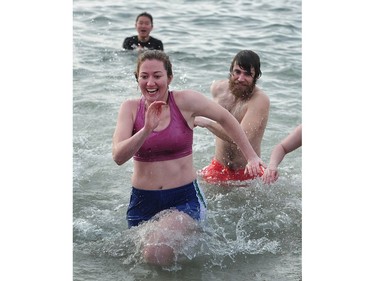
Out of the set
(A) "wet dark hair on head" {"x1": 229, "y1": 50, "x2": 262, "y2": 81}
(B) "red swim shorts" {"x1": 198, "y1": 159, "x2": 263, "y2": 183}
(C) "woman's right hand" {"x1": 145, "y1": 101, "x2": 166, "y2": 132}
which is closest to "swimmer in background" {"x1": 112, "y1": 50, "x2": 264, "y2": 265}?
(C) "woman's right hand" {"x1": 145, "y1": 101, "x2": 166, "y2": 132}

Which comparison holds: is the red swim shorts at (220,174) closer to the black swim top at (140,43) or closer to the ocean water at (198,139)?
the ocean water at (198,139)

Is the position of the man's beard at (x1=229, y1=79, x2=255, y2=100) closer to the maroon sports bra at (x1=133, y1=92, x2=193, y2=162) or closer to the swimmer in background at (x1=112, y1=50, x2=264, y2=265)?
the swimmer in background at (x1=112, y1=50, x2=264, y2=265)

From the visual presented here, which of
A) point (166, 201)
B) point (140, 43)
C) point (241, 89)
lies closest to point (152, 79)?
point (166, 201)

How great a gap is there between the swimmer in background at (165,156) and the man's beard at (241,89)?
1195 millimetres

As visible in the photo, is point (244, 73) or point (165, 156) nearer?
point (165, 156)

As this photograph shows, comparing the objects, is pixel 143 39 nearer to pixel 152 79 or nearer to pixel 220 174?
pixel 220 174

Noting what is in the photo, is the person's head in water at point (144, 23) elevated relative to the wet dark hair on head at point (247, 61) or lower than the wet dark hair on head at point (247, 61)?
elevated

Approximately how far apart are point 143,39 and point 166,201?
6407mm

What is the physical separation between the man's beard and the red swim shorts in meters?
0.72

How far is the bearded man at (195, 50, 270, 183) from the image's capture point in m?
6.36

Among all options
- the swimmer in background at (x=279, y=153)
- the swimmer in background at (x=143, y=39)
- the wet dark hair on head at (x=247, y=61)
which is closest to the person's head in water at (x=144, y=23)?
the swimmer in background at (x=143, y=39)

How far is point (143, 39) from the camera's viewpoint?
11258 mm

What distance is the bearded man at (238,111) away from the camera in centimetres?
636

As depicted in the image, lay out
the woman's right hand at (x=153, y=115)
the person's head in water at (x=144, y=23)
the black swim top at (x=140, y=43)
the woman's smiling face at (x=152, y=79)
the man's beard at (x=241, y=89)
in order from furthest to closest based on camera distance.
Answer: the black swim top at (x=140, y=43)
the person's head in water at (x=144, y=23)
the man's beard at (x=241, y=89)
the woman's smiling face at (x=152, y=79)
the woman's right hand at (x=153, y=115)
